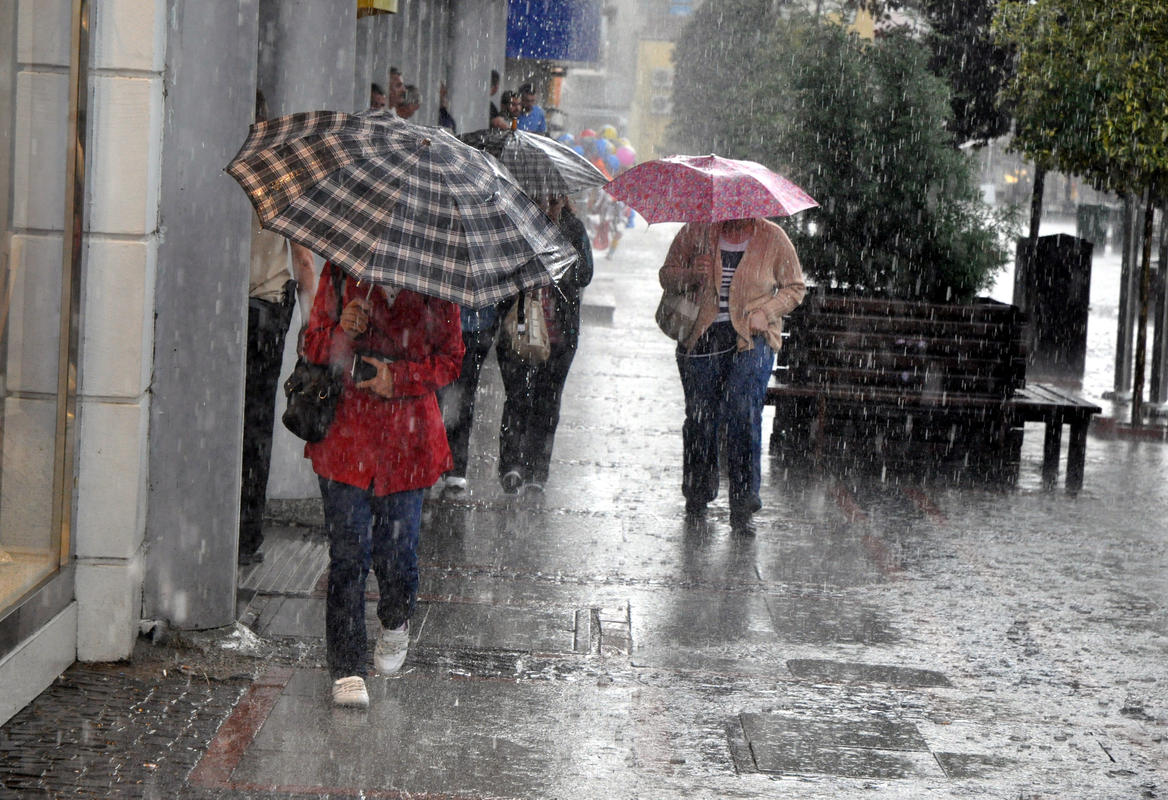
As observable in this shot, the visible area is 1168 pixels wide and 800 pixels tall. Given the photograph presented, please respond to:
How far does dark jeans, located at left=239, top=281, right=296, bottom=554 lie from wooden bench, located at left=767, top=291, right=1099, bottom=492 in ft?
14.0

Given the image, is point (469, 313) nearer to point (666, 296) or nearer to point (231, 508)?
point (666, 296)

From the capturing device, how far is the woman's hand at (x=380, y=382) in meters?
4.93

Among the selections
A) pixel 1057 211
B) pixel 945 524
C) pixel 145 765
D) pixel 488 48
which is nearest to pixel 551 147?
pixel 945 524

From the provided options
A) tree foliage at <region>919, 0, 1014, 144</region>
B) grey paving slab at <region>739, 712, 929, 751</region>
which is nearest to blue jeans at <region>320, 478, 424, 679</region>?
grey paving slab at <region>739, 712, 929, 751</region>

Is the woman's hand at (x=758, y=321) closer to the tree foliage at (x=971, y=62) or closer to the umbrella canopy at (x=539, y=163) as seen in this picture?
the umbrella canopy at (x=539, y=163)

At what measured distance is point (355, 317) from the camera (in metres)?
4.97

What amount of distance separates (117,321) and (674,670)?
7.88 feet

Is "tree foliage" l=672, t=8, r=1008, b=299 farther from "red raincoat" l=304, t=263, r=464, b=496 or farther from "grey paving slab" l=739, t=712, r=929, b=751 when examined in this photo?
"red raincoat" l=304, t=263, r=464, b=496

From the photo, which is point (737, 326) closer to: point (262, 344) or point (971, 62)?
point (262, 344)

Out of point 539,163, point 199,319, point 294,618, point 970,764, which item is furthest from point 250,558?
point 970,764

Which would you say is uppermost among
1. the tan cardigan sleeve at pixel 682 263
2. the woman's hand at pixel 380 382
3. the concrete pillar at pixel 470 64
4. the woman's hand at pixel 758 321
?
the concrete pillar at pixel 470 64

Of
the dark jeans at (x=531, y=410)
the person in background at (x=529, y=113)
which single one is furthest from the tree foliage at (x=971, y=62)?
the dark jeans at (x=531, y=410)

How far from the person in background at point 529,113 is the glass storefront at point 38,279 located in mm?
4597

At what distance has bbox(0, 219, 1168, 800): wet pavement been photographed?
15.5 feet
